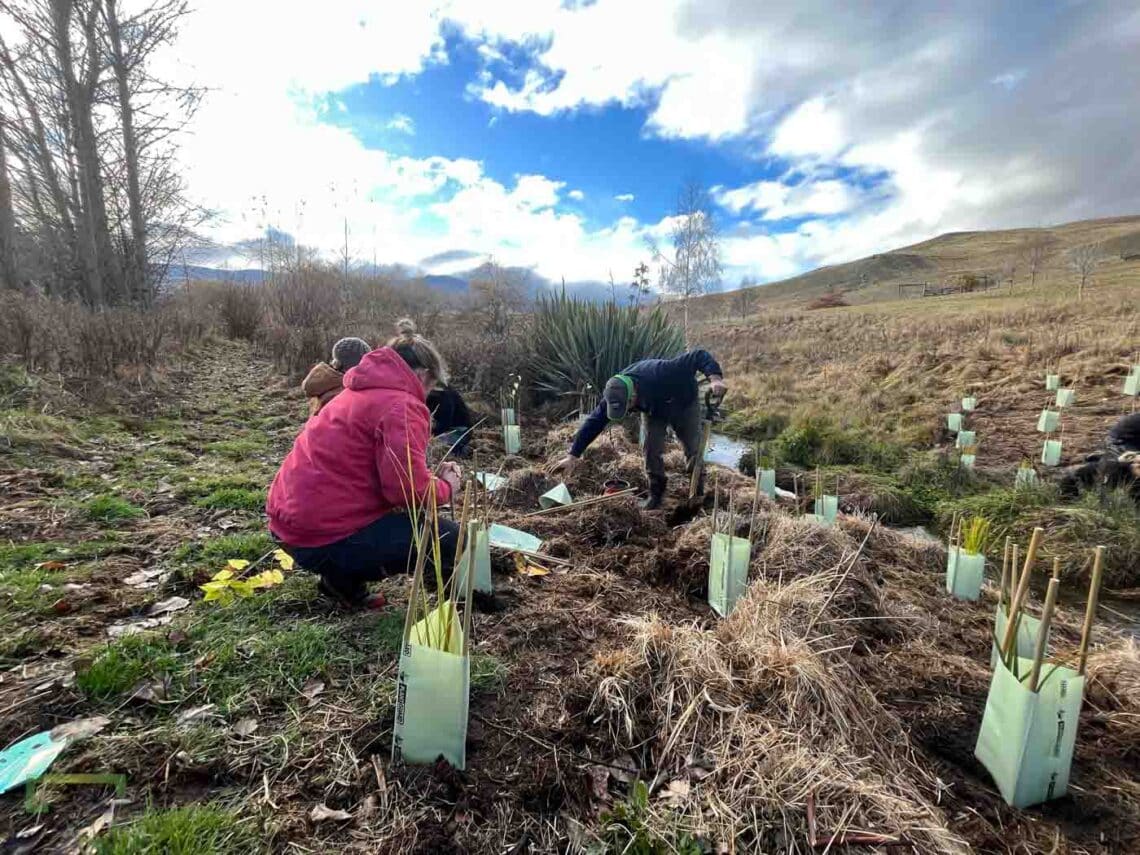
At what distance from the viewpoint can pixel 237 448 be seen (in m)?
5.06

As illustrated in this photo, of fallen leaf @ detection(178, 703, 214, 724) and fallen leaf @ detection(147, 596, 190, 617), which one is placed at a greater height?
fallen leaf @ detection(147, 596, 190, 617)

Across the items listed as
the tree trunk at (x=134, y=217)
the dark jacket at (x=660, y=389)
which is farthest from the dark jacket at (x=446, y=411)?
the tree trunk at (x=134, y=217)

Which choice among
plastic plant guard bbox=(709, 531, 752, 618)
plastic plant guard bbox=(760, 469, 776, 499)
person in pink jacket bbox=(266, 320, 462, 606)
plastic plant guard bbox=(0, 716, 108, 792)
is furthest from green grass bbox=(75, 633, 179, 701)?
plastic plant guard bbox=(760, 469, 776, 499)

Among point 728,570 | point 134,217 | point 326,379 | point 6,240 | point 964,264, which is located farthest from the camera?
point 964,264

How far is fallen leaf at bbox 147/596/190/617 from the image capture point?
7.58 ft

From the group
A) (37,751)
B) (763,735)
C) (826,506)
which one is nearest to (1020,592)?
(763,735)

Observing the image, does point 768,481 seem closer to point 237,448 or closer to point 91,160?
point 237,448

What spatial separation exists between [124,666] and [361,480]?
0.96 metres

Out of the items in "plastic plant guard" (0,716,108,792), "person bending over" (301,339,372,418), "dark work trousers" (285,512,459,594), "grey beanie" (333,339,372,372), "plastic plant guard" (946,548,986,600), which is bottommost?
"plastic plant guard" (946,548,986,600)

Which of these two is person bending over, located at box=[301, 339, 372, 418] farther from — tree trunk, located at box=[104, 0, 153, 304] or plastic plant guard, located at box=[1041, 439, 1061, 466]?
tree trunk, located at box=[104, 0, 153, 304]

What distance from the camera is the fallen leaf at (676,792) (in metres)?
1.45

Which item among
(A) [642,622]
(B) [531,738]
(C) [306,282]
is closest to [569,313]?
(A) [642,622]

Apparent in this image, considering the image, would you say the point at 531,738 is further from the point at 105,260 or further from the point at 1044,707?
the point at 105,260

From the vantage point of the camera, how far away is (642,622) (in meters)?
2.18
